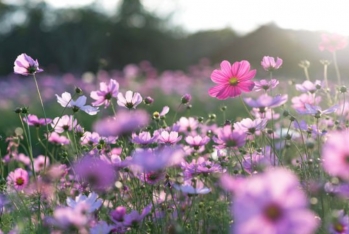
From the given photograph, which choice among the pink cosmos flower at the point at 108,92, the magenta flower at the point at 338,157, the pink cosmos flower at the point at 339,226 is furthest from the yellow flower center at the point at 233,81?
the magenta flower at the point at 338,157

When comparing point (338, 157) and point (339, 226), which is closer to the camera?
point (338, 157)

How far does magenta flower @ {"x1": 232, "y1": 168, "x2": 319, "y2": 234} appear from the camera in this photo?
70 cm

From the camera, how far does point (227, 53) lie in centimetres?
1642

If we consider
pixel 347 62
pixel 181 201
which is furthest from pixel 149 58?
pixel 181 201

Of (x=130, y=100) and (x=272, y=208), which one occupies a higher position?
(x=130, y=100)

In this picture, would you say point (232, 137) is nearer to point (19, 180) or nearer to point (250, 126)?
point (250, 126)

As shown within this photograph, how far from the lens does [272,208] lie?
0.71m

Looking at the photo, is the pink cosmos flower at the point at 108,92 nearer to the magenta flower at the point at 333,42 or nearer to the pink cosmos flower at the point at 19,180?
the pink cosmos flower at the point at 19,180

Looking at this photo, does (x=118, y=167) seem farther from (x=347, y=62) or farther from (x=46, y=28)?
(x=46, y=28)

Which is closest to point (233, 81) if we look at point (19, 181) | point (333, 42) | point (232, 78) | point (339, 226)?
point (232, 78)

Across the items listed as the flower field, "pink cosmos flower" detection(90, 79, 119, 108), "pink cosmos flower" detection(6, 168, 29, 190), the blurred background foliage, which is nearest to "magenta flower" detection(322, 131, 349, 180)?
the flower field

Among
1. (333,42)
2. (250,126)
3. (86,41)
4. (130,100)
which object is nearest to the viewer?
(250,126)

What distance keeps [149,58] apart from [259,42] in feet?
13.4

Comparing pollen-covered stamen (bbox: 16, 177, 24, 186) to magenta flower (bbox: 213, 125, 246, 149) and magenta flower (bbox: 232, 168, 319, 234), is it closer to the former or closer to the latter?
magenta flower (bbox: 213, 125, 246, 149)
